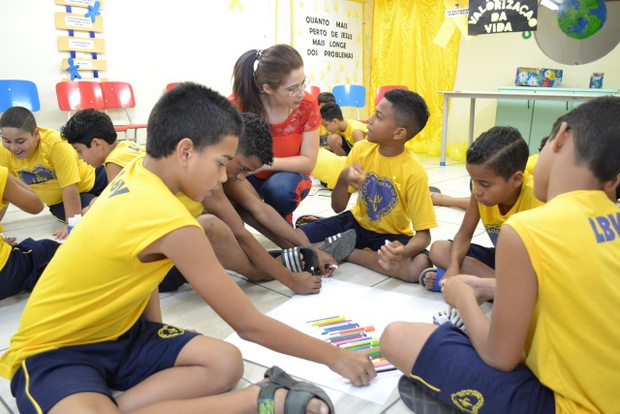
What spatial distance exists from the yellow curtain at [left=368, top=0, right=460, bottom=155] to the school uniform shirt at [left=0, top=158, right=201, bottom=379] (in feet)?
15.9

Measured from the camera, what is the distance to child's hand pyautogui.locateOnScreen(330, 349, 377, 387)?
105cm

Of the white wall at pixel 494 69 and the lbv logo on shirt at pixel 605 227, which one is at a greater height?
the white wall at pixel 494 69

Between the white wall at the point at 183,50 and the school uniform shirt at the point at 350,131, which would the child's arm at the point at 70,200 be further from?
the school uniform shirt at the point at 350,131

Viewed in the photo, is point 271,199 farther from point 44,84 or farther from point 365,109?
point 365,109

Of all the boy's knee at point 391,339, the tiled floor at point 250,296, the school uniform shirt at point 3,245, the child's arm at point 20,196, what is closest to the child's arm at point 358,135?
the tiled floor at point 250,296

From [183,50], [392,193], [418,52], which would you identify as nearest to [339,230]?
[392,193]

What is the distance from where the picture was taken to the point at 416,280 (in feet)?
5.84

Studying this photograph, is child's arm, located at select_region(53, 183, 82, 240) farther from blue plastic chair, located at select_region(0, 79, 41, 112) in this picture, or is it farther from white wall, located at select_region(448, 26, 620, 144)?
white wall, located at select_region(448, 26, 620, 144)

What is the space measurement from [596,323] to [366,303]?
2.82 feet

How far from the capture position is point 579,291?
0.78 meters

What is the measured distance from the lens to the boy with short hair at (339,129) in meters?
3.89

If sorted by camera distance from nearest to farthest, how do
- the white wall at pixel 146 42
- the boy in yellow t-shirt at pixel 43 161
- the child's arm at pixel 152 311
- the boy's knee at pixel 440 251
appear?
1. the child's arm at pixel 152 311
2. the boy's knee at pixel 440 251
3. the boy in yellow t-shirt at pixel 43 161
4. the white wall at pixel 146 42

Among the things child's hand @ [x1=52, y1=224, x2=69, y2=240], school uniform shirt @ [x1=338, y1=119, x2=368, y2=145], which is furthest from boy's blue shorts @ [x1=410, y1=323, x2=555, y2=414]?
school uniform shirt @ [x1=338, y1=119, x2=368, y2=145]

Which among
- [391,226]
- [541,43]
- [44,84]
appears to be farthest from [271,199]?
[541,43]
